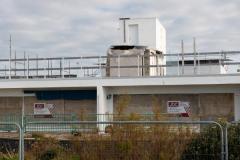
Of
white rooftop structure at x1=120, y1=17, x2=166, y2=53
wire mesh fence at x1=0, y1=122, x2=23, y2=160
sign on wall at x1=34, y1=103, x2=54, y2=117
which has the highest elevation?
white rooftop structure at x1=120, y1=17, x2=166, y2=53

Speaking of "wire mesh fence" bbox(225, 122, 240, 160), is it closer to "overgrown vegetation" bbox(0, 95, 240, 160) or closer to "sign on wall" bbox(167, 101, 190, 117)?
"overgrown vegetation" bbox(0, 95, 240, 160)

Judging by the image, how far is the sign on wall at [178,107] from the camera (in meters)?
28.3

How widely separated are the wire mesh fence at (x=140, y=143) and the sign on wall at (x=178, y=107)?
15713mm

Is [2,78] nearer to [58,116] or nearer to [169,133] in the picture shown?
[58,116]

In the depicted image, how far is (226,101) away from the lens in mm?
27703

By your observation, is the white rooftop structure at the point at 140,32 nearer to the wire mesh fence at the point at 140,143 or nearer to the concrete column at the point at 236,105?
the concrete column at the point at 236,105

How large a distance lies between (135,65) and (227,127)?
17.7m

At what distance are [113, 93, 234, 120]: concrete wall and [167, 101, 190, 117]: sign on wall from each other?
18 cm

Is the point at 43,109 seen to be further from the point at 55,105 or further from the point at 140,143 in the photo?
the point at 140,143

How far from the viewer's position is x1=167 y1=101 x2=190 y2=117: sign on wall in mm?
28281

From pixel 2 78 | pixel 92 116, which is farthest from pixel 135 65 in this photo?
pixel 2 78

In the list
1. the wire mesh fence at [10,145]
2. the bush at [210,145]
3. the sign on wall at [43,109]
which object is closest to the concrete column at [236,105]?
the sign on wall at [43,109]

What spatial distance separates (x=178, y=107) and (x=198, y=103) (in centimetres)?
120

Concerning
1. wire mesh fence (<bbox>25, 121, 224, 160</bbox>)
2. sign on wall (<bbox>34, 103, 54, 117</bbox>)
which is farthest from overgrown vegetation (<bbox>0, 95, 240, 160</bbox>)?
sign on wall (<bbox>34, 103, 54, 117</bbox>)
